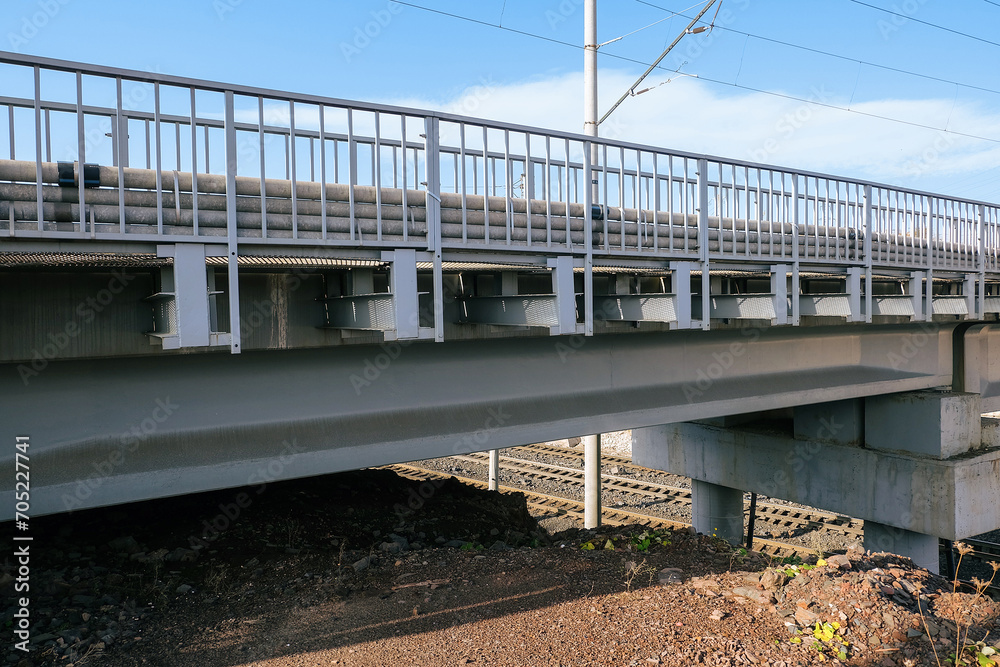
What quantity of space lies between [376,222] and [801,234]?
6916mm

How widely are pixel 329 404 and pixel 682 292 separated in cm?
382

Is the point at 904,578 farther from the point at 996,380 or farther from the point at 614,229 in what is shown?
the point at 996,380

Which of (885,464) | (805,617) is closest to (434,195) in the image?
(805,617)

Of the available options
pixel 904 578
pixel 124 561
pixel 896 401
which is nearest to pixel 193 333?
pixel 124 561

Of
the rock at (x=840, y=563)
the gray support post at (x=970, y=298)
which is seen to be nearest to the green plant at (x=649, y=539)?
the rock at (x=840, y=563)

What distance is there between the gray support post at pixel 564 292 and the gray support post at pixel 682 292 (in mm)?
1389

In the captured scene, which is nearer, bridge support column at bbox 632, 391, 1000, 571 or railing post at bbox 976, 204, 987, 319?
bridge support column at bbox 632, 391, 1000, 571

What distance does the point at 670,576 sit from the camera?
6551 mm

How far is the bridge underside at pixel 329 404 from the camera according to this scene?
4.76m

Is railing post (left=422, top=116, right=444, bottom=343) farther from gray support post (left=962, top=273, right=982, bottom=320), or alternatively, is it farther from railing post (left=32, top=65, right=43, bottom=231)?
gray support post (left=962, top=273, right=982, bottom=320)

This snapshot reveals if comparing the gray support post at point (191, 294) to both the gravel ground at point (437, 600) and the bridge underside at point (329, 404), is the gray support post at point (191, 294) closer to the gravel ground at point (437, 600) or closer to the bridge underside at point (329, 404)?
the bridge underside at point (329, 404)

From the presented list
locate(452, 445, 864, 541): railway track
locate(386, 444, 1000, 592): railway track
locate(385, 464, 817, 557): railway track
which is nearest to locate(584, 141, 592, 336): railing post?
locate(386, 444, 1000, 592): railway track

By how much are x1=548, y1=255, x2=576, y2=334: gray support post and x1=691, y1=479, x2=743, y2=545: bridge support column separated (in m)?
8.80

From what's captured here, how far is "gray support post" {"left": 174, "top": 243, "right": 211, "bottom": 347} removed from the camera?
4.30m
